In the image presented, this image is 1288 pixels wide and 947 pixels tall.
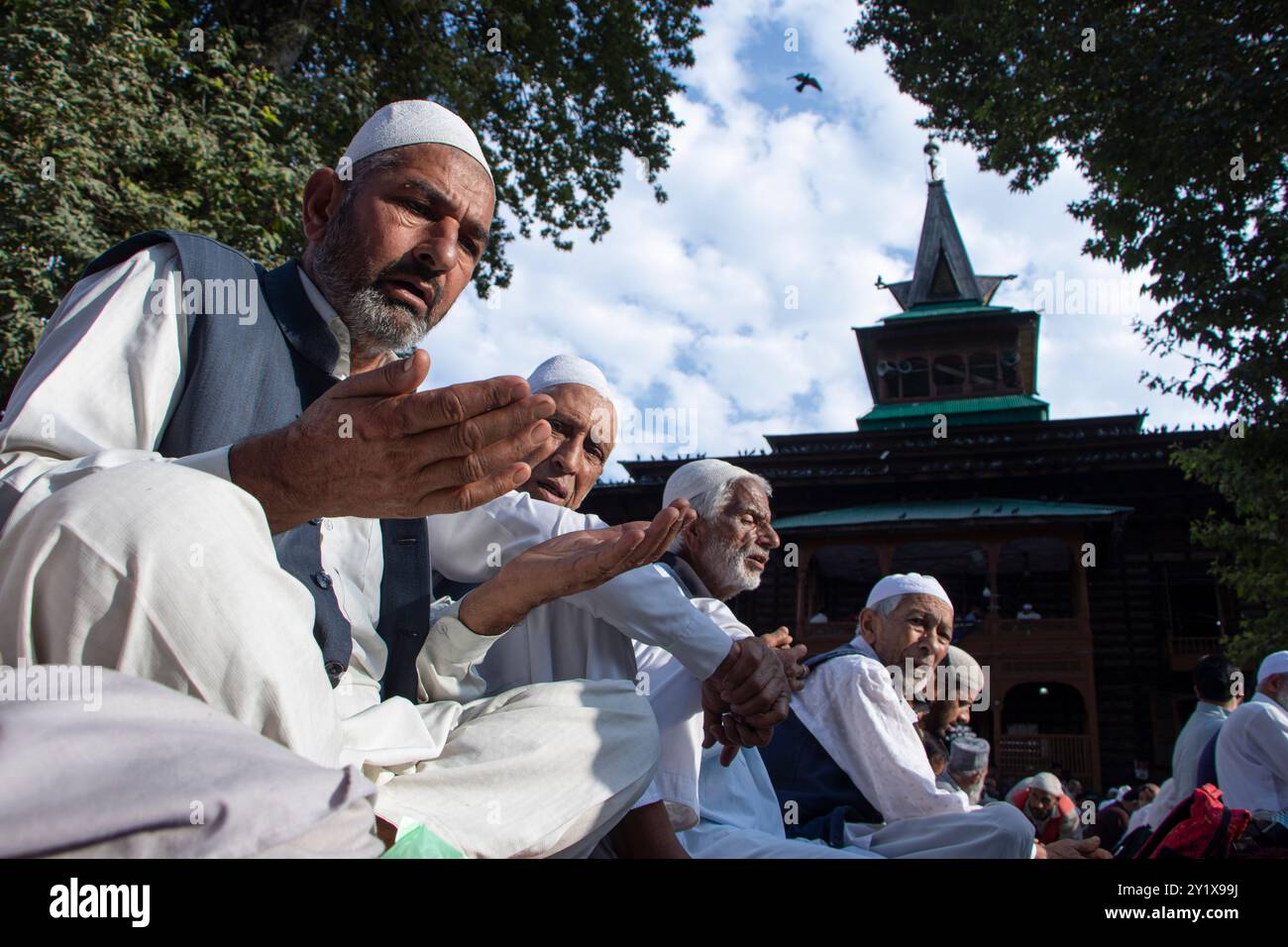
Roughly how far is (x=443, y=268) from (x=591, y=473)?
1097 mm

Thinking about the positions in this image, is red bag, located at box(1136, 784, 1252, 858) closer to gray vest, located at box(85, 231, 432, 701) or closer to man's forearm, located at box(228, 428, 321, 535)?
gray vest, located at box(85, 231, 432, 701)

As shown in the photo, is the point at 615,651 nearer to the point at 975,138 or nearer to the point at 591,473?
the point at 591,473

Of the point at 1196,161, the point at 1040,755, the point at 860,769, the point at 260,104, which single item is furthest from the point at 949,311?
the point at 860,769

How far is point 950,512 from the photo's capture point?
63.6 ft

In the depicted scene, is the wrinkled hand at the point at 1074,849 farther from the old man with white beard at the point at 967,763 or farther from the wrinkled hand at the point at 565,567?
the wrinkled hand at the point at 565,567

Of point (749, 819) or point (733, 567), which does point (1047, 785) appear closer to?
point (733, 567)

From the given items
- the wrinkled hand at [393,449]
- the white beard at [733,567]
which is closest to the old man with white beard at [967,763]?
the white beard at [733,567]

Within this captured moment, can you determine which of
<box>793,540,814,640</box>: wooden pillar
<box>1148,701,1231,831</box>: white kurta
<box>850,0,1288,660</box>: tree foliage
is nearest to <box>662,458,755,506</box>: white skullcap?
<box>1148,701,1231,831</box>: white kurta

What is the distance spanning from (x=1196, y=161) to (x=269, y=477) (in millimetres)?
11063

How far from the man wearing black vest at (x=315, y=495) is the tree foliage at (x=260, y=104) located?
17.0ft

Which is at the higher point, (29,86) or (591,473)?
(29,86)

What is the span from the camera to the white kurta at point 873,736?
3.12m

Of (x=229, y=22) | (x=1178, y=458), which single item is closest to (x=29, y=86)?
(x=229, y=22)
